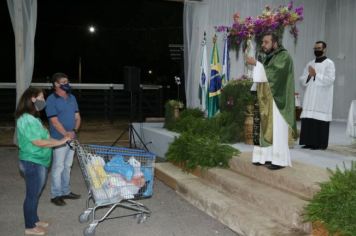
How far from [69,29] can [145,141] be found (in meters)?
19.7

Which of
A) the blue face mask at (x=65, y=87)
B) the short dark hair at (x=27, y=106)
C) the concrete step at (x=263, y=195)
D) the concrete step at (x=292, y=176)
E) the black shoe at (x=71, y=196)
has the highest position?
the blue face mask at (x=65, y=87)

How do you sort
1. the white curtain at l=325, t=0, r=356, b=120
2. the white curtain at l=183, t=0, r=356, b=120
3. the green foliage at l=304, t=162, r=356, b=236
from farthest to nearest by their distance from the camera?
the white curtain at l=325, t=0, r=356, b=120, the white curtain at l=183, t=0, r=356, b=120, the green foliage at l=304, t=162, r=356, b=236

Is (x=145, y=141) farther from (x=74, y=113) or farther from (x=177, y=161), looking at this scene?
(x=74, y=113)

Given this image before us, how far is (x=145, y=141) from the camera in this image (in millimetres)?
10836

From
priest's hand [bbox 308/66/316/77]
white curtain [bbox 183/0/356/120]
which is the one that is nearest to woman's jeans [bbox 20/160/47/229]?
priest's hand [bbox 308/66/316/77]

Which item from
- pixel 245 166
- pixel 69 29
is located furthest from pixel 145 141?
pixel 69 29

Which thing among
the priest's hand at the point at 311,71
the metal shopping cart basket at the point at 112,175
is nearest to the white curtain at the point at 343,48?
the priest's hand at the point at 311,71

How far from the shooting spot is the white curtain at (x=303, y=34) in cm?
1142

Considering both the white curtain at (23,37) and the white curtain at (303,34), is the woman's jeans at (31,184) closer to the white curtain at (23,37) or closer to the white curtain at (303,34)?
the white curtain at (23,37)

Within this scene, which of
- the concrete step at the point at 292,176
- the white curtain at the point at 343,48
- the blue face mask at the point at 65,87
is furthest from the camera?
the white curtain at the point at 343,48

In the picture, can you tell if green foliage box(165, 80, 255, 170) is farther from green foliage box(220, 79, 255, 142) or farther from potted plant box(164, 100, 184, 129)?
potted plant box(164, 100, 184, 129)

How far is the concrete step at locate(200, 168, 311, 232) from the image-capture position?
452 cm

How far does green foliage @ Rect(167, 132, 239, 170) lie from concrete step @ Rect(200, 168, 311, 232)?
0.65 ft

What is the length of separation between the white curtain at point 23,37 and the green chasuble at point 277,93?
649 centimetres
